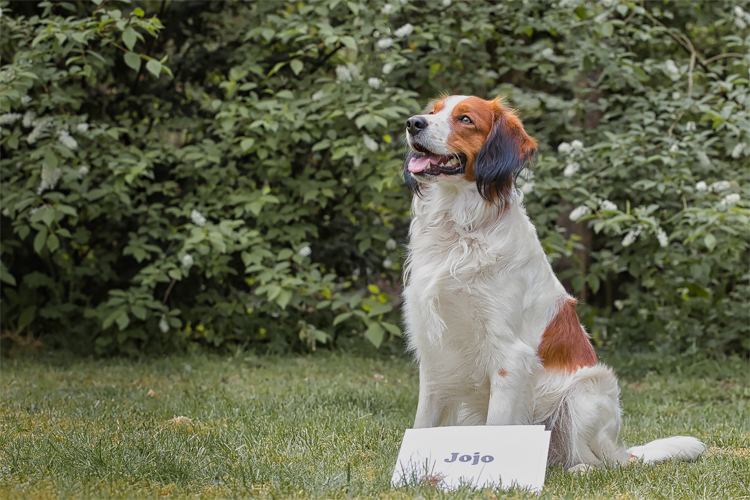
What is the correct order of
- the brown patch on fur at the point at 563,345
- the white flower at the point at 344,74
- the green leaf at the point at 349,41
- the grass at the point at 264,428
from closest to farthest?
the grass at the point at 264,428, the brown patch on fur at the point at 563,345, the green leaf at the point at 349,41, the white flower at the point at 344,74

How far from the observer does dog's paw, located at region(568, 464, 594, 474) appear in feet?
8.55

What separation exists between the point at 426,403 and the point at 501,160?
0.95 meters

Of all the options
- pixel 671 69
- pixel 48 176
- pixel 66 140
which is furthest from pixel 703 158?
pixel 48 176

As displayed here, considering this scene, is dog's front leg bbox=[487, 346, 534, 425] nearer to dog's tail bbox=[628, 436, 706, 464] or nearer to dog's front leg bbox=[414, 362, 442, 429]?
dog's front leg bbox=[414, 362, 442, 429]

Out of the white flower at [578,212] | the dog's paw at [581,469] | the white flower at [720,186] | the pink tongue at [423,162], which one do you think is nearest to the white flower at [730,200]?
A: the white flower at [720,186]

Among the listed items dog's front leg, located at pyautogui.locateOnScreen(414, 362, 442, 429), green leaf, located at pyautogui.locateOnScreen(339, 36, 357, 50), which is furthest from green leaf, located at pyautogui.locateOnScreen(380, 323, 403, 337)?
dog's front leg, located at pyautogui.locateOnScreen(414, 362, 442, 429)

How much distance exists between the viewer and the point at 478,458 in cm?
241

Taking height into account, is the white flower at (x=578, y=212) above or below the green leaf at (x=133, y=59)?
below

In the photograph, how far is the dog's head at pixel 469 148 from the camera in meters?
2.58

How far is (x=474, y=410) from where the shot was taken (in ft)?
9.16

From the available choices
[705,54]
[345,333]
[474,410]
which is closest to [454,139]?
[474,410]

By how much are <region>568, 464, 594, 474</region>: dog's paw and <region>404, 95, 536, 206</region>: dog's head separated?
3.28 feet

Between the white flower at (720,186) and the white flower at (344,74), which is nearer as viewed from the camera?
the white flower at (720,186)

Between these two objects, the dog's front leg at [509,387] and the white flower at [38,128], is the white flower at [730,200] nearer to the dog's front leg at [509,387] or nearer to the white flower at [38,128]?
the dog's front leg at [509,387]
